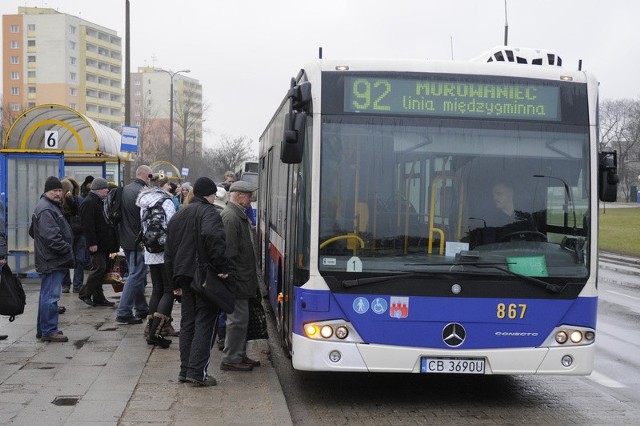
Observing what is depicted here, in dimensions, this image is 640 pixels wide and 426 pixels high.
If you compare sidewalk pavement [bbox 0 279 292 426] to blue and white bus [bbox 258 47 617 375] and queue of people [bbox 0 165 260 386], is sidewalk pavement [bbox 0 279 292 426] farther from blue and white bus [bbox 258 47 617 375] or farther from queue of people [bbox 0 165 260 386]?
blue and white bus [bbox 258 47 617 375]

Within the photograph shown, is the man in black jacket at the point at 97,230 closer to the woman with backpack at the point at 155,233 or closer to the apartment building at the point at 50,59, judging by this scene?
the woman with backpack at the point at 155,233

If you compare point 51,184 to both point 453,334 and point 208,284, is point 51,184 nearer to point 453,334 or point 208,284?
point 208,284

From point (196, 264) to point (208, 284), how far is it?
0.24 meters

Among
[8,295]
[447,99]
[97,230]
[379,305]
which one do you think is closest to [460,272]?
[379,305]

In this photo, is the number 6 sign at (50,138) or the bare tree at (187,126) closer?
the number 6 sign at (50,138)

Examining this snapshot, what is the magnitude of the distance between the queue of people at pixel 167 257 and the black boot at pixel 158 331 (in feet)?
0.04

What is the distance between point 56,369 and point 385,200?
3.72 meters

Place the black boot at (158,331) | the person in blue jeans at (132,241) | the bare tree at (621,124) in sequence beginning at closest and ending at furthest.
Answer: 1. the black boot at (158,331)
2. the person in blue jeans at (132,241)
3. the bare tree at (621,124)

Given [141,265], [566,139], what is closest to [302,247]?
[566,139]

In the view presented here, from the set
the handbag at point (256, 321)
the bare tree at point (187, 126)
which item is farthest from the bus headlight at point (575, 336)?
the bare tree at point (187, 126)

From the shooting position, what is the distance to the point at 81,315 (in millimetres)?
12695

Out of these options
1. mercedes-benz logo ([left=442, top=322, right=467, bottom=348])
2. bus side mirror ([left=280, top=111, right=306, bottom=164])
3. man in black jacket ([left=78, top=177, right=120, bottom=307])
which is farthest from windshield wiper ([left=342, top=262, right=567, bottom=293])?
man in black jacket ([left=78, top=177, right=120, bottom=307])

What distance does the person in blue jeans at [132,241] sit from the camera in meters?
11.6

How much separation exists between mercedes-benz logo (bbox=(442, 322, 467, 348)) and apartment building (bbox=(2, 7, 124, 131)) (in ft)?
420
